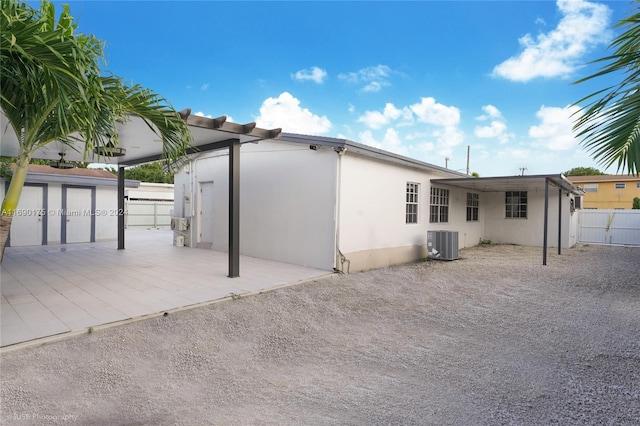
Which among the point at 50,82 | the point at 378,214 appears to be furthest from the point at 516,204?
the point at 50,82

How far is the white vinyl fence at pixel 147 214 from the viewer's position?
2036 cm

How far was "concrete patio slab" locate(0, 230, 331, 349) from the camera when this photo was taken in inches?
177

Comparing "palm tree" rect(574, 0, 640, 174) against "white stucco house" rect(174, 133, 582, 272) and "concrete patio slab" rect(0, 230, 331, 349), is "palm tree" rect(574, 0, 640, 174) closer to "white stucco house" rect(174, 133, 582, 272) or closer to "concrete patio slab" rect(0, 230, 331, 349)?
"concrete patio slab" rect(0, 230, 331, 349)

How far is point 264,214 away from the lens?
9.69 metres

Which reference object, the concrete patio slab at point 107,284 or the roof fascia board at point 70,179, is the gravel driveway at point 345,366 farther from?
the roof fascia board at point 70,179

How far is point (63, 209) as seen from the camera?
503 inches

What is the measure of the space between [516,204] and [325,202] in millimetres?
11046

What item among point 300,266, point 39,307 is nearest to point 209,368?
point 39,307

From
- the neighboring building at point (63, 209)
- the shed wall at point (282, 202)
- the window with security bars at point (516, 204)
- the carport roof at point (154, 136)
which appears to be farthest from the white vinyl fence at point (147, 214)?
the window with security bars at point (516, 204)

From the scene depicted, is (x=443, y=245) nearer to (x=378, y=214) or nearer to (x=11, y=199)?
(x=378, y=214)

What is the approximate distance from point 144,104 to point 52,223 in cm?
1109

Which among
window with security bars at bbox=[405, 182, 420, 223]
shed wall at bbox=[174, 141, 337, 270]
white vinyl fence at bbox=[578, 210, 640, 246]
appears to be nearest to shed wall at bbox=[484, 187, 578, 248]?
white vinyl fence at bbox=[578, 210, 640, 246]

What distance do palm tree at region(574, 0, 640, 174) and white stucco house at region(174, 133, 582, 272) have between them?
5.59m

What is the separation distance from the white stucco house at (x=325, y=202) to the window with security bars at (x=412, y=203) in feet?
0.10
